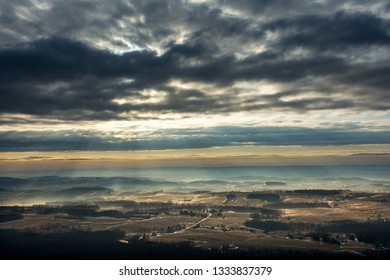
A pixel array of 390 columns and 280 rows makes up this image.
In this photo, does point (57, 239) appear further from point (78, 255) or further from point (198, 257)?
point (198, 257)

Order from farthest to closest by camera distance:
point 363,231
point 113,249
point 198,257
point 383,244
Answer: point 363,231 < point 383,244 < point 113,249 < point 198,257

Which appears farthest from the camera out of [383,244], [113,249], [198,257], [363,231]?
[363,231]

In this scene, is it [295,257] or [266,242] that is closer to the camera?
[295,257]

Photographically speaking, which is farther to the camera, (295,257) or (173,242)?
(173,242)

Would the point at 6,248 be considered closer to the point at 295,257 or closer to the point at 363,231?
the point at 295,257

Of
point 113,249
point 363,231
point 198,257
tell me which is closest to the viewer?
point 198,257
